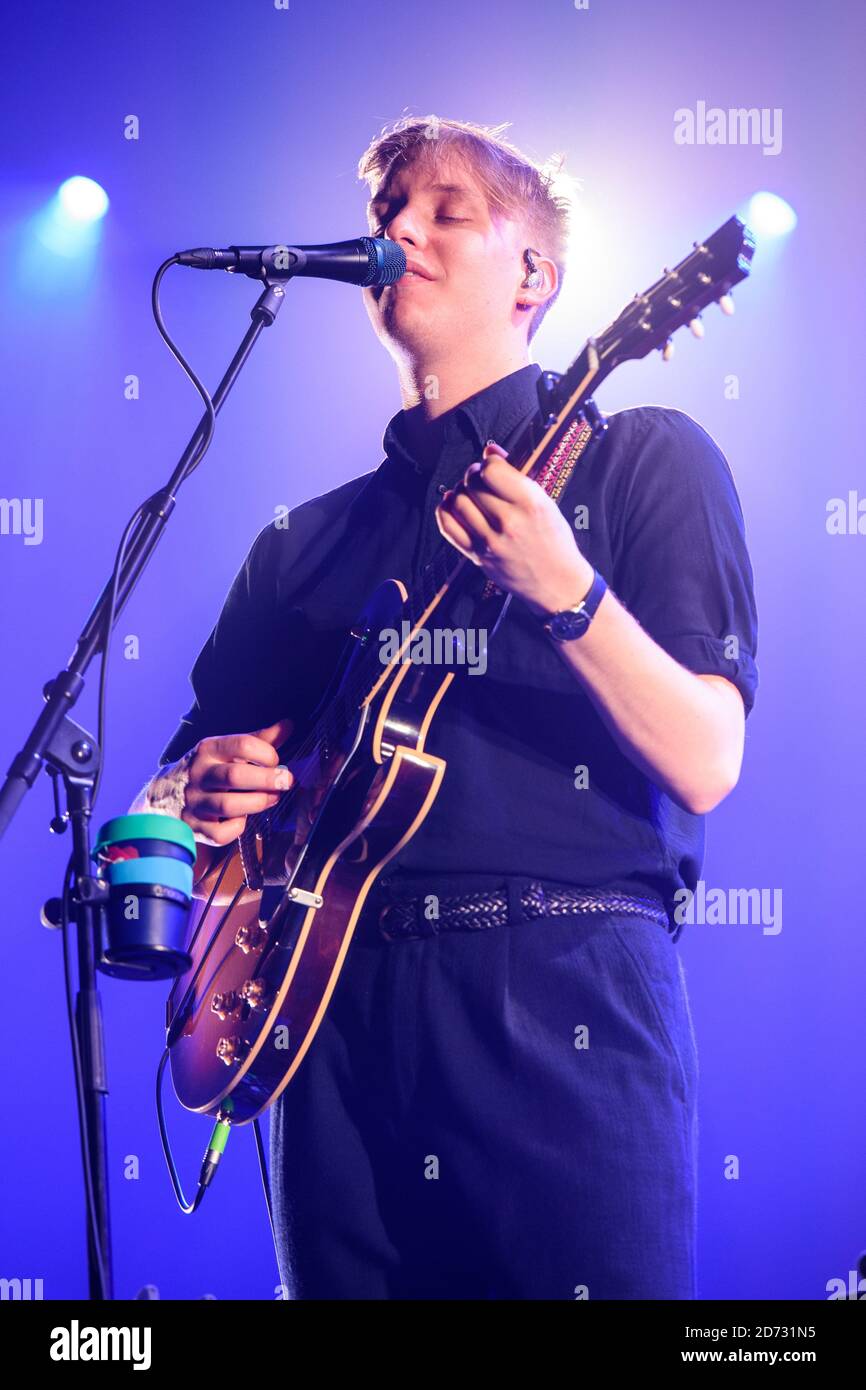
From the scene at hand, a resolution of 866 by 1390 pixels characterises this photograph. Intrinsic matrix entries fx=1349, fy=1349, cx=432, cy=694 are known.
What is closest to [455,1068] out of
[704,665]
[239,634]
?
[704,665]

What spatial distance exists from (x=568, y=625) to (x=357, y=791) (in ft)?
1.28

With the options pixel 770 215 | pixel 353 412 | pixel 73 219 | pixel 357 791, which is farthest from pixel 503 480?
pixel 73 219

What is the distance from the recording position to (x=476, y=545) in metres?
1.60

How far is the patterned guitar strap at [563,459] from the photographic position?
5.74 ft

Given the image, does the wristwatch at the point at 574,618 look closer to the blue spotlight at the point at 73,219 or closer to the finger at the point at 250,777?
the finger at the point at 250,777

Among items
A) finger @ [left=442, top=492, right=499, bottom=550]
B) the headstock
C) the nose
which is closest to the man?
finger @ [left=442, top=492, right=499, bottom=550]

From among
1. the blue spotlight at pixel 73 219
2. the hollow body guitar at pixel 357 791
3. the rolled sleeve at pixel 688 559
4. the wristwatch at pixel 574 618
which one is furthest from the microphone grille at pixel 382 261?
the blue spotlight at pixel 73 219

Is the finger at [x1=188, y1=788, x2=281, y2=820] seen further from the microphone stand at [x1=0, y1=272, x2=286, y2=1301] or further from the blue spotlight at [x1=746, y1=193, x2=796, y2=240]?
the blue spotlight at [x1=746, y1=193, x2=796, y2=240]

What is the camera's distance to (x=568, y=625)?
1580 mm

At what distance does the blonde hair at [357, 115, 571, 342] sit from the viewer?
7.44 feet

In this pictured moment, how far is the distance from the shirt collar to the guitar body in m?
0.34

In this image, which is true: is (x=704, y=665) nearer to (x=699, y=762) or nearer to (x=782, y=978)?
(x=699, y=762)

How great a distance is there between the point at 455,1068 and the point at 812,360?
5.67 feet
